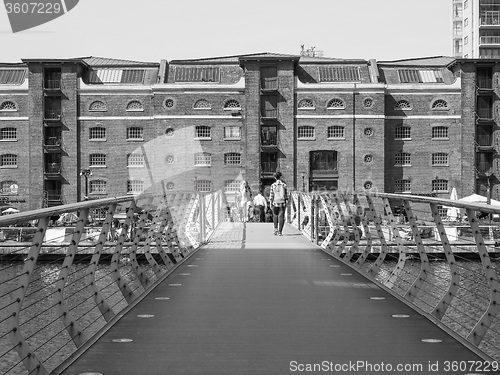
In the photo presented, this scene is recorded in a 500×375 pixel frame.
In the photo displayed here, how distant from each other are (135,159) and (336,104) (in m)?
15.3

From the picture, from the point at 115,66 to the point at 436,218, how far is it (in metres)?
51.6

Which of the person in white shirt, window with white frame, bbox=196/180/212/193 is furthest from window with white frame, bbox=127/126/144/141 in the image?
the person in white shirt

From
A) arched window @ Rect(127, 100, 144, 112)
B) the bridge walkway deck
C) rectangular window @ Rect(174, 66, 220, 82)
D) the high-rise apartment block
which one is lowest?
the bridge walkway deck

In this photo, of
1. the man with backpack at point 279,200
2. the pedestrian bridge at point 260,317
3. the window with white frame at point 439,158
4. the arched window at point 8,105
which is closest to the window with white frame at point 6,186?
the arched window at point 8,105

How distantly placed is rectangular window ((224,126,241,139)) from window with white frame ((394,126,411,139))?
37.9 feet

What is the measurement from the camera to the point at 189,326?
19.9 ft

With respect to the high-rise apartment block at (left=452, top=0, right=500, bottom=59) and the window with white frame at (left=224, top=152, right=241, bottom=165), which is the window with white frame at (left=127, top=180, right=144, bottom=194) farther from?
the high-rise apartment block at (left=452, top=0, right=500, bottom=59)

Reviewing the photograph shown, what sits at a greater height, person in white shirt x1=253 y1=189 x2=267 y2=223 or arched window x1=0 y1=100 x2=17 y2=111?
arched window x1=0 y1=100 x2=17 y2=111

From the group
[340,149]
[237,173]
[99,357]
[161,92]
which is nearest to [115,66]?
[161,92]

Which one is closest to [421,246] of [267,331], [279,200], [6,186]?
[267,331]

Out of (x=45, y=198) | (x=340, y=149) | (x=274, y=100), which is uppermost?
(x=274, y=100)

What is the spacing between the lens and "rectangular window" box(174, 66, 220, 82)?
5438cm

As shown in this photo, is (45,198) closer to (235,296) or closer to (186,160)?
(186,160)

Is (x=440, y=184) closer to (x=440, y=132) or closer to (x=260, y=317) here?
(x=440, y=132)
